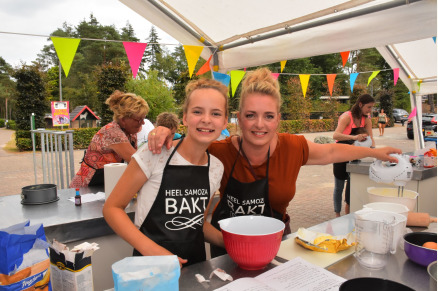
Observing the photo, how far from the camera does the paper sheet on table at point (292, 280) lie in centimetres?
100

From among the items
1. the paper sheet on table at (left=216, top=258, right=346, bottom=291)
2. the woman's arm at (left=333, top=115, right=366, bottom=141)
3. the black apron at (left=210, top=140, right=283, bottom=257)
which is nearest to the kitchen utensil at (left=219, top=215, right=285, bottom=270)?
the paper sheet on table at (left=216, top=258, right=346, bottom=291)

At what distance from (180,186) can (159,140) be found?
220 millimetres

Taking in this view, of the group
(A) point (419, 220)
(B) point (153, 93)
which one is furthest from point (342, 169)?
(B) point (153, 93)

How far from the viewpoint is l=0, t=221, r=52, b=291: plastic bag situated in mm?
735

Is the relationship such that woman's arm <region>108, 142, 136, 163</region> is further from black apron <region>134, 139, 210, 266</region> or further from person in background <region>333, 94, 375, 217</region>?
person in background <region>333, 94, 375, 217</region>

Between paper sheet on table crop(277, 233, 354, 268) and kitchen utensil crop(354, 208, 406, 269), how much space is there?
63mm

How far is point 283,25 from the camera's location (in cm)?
349

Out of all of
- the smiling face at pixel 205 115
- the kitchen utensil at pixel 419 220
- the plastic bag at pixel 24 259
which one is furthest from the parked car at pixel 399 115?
the plastic bag at pixel 24 259

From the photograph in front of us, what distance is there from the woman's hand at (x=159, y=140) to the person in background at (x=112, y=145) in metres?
1.52

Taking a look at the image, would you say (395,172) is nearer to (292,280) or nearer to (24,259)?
(292,280)

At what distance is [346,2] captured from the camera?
9.64 ft

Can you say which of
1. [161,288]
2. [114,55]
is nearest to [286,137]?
[161,288]

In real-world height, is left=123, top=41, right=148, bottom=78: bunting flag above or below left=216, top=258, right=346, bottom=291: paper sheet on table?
above

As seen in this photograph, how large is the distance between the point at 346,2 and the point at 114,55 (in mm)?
35157
